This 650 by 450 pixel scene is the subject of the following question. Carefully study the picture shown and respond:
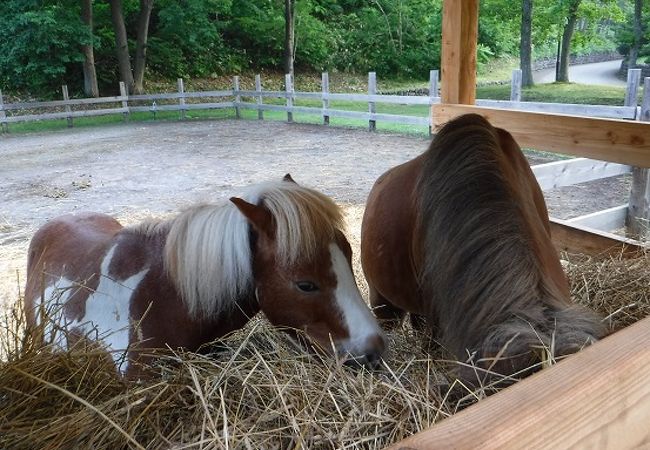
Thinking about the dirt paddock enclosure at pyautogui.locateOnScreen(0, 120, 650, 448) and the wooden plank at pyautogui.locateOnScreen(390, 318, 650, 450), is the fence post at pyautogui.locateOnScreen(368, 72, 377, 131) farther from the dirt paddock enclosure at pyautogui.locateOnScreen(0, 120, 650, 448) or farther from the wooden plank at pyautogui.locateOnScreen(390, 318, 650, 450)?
the wooden plank at pyautogui.locateOnScreen(390, 318, 650, 450)

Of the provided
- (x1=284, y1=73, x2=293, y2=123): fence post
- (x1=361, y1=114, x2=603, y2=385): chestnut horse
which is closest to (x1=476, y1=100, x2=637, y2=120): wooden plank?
(x1=361, y1=114, x2=603, y2=385): chestnut horse

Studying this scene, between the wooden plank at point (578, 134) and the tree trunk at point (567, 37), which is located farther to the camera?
the tree trunk at point (567, 37)

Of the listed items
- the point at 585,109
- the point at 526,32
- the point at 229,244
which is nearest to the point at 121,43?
the point at 526,32

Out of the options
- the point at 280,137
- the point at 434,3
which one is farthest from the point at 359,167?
the point at 434,3

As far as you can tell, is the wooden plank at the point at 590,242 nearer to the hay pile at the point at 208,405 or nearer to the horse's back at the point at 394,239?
the horse's back at the point at 394,239

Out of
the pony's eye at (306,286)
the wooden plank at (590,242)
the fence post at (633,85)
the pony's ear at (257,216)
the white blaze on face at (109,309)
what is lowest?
the wooden plank at (590,242)

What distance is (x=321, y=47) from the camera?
2548 centimetres

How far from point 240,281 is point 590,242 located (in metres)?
2.89

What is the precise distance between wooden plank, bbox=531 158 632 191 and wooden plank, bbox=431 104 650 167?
124cm

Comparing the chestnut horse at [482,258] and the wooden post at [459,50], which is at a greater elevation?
the wooden post at [459,50]

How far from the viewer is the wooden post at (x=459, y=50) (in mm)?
3635

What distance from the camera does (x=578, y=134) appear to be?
318cm

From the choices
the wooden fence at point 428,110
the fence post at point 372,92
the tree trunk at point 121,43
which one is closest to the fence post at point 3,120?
the wooden fence at point 428,110

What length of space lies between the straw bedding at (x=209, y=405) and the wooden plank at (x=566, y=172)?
360cm
